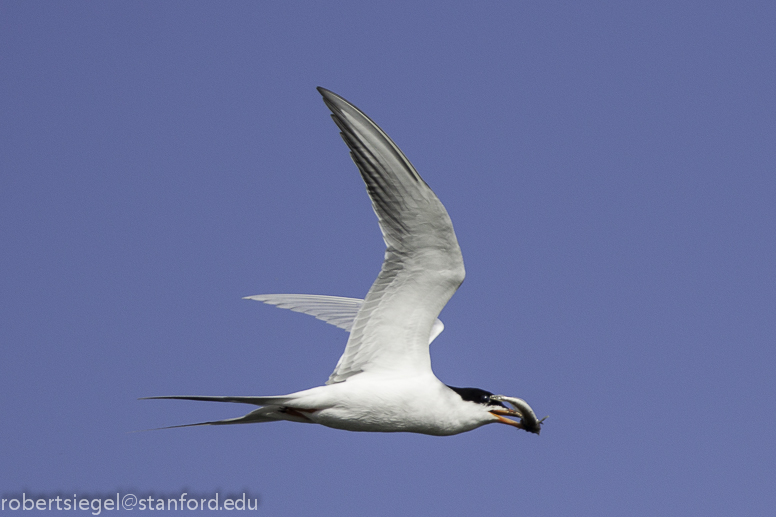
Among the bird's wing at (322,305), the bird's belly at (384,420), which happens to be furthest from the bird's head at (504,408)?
the bird's wing at (322,305)

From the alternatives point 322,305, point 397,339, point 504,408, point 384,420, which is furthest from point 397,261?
point 322,305

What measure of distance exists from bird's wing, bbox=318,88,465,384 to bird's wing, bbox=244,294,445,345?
1727mm

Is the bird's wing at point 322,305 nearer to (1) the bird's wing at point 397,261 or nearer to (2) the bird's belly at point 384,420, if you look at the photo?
(1) the bird's wing at point 397,261

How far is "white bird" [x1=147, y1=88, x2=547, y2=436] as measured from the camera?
21.4 feet

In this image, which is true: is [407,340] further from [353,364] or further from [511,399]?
[511,399]

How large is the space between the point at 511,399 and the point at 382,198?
8.25ft

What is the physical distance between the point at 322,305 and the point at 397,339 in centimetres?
224

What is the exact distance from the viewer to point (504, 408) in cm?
772

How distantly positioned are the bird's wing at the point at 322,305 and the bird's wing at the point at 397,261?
5.67 feet

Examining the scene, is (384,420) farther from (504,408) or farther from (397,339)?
(504,408)

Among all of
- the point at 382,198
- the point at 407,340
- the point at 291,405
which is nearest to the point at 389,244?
the point at 382,198

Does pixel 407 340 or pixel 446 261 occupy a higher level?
pixel 446 261

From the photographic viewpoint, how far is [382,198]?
6680mm

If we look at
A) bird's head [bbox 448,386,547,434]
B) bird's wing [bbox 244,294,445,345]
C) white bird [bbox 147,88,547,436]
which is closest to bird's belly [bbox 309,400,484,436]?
white bird [bbox 147,88,547,436]
